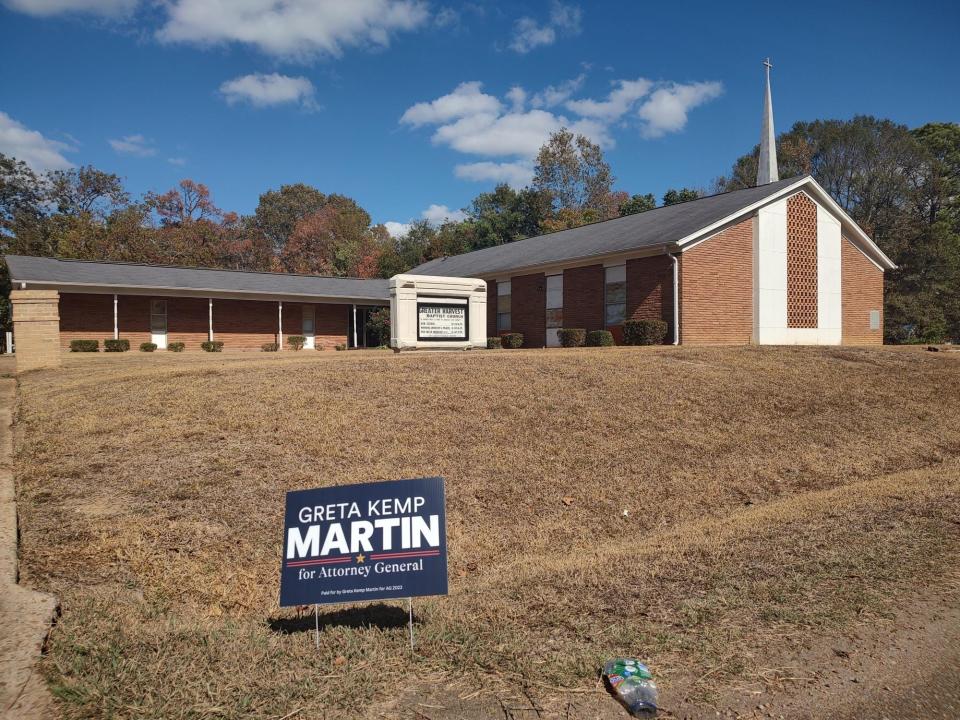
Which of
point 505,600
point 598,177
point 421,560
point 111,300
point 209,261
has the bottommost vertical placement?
point 505,600

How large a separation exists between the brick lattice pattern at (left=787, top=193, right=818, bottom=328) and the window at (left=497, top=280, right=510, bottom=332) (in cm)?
1142

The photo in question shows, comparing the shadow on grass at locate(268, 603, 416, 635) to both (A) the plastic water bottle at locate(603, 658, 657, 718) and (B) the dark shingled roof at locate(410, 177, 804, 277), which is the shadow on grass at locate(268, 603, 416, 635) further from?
(B) the dark shingled roof at locate(410, 177, 804, 277)

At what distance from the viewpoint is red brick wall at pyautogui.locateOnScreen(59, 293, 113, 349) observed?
2812cm

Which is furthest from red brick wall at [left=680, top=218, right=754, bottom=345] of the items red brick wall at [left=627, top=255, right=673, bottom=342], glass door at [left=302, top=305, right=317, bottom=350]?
glass door at [left=302, top=305, right=317, bottom=350]

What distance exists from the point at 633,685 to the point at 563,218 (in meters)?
57.2

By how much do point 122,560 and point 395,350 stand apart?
1305cm

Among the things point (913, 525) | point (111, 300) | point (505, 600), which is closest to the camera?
point (505, 600)

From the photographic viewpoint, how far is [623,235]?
25172 mm

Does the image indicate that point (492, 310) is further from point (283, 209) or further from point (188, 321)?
point (283, 209)

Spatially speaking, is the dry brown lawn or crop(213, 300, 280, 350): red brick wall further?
crop(213, 300, 280, 350): red brick wall

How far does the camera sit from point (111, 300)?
29344 mm

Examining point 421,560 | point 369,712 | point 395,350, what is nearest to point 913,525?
point 421,560

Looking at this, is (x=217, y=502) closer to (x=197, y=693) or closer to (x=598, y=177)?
(x=197, y=693)

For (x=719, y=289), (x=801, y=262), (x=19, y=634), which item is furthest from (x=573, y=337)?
(x=19, y=634)
